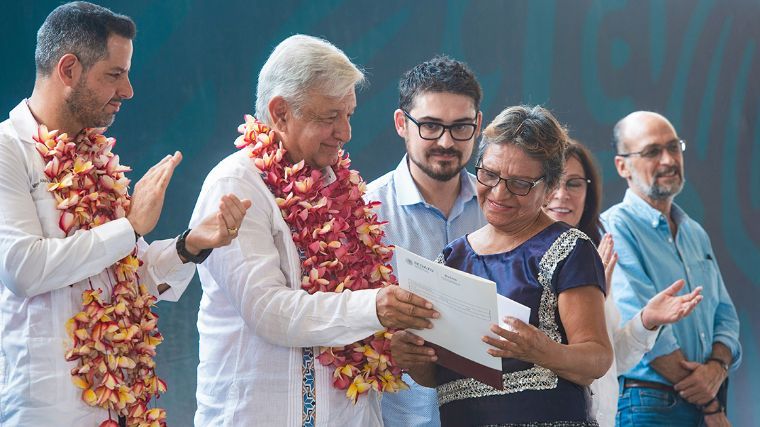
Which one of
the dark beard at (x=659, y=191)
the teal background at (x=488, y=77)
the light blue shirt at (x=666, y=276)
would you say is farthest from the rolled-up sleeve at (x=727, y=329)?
the teal background at (x=488, y=77)

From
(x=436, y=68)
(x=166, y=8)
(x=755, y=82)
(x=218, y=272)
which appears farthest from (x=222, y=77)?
(x=755, y=82)

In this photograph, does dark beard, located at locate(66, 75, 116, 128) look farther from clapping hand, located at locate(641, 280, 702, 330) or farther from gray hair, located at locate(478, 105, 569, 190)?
clapping hand, located at locate(641, 280, 702, 330)

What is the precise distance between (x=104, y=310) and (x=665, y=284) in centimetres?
254

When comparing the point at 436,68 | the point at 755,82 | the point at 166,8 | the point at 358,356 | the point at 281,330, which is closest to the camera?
the point at 281,330

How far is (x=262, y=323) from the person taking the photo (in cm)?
251

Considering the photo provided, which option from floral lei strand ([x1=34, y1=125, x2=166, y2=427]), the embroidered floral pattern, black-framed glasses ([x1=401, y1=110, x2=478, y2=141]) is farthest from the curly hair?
floral lei strand ([x1=34, y1=125, x2=166, y2=427])

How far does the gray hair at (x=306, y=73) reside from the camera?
107 inches

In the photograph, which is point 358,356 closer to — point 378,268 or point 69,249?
point 378,268

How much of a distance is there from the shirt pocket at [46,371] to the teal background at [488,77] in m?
2.33

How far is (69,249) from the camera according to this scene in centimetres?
236

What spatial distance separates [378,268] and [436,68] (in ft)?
2.84

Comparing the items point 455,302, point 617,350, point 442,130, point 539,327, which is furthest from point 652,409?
point 455,302

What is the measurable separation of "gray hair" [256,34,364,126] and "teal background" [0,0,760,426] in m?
2.11

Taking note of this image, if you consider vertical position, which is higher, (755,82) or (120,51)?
(755,82)
